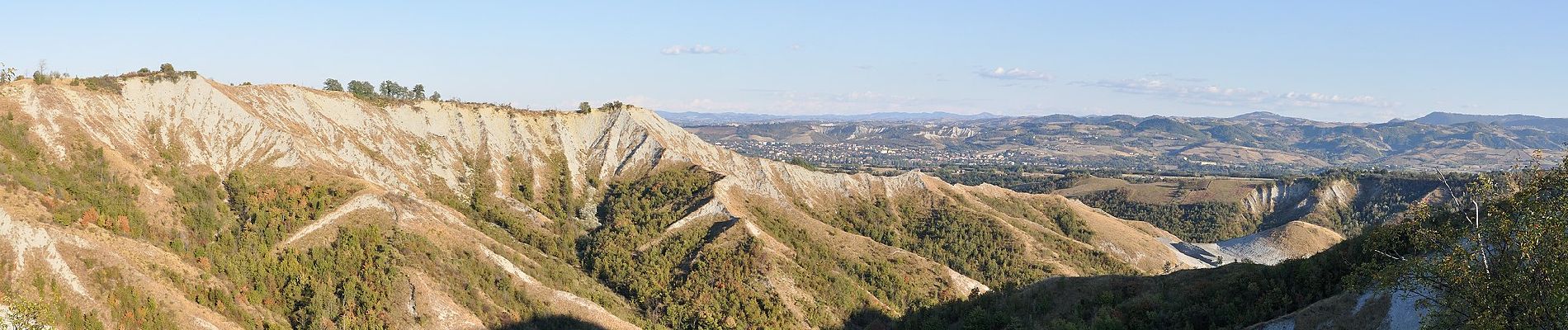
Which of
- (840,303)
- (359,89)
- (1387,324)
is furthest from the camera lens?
(359,89)

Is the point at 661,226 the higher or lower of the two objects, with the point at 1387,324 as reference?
lower

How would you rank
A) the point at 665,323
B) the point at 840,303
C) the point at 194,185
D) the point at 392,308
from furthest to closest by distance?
the point at 840,303, the point at 665,323, the point at 194,185, the point at 392,308

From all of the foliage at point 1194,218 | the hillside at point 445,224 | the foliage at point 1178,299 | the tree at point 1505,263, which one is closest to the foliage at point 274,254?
the hillside at point 445,224

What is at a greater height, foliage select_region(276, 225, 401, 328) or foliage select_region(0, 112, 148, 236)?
foliage select_region(0, 112, 148, 236)

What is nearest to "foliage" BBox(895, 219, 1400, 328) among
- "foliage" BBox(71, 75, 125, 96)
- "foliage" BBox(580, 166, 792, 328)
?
"foliage" BBox(580, 166, 792, 328)

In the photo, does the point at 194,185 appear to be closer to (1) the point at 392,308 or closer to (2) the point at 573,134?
(1) the point at 392,308

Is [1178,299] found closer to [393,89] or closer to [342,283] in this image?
[342,283]

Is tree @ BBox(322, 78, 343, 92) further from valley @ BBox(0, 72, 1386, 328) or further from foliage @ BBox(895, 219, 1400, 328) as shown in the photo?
foliage @ BBox(895, 219, 1400, 328)

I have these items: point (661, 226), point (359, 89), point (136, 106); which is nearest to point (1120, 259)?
point (661, 226)
